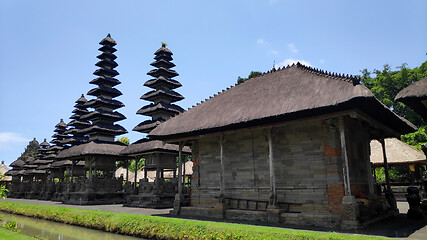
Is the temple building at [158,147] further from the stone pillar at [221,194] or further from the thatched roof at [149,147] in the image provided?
the stone pillar at [221,194]

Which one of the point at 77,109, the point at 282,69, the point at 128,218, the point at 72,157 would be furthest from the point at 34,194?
the point at 282,69

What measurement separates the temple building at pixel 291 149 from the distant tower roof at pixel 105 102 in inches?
644

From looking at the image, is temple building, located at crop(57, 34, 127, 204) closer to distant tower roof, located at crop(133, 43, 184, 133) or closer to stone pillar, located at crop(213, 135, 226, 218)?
distant tower roof, located at crop(133, 43, 184, 133)

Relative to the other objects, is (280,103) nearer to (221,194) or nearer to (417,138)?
(221,194)

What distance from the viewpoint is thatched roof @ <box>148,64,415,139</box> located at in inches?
399

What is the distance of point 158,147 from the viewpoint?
2147cm

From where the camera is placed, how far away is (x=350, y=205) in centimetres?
944

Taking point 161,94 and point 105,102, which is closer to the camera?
point 161,94

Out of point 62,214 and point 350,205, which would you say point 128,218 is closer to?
point 62,214

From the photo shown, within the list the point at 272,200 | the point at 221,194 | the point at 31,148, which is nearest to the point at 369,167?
the point at 272,200

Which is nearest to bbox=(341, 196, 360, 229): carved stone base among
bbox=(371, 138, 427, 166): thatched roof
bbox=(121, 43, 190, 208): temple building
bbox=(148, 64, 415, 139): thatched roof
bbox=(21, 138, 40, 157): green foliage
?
bbox=(148, 64, 415, 139): thatched roof

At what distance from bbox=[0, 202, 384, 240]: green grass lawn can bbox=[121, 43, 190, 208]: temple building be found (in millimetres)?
5757

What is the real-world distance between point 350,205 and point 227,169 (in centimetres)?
608

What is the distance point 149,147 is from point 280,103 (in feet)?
42.7
